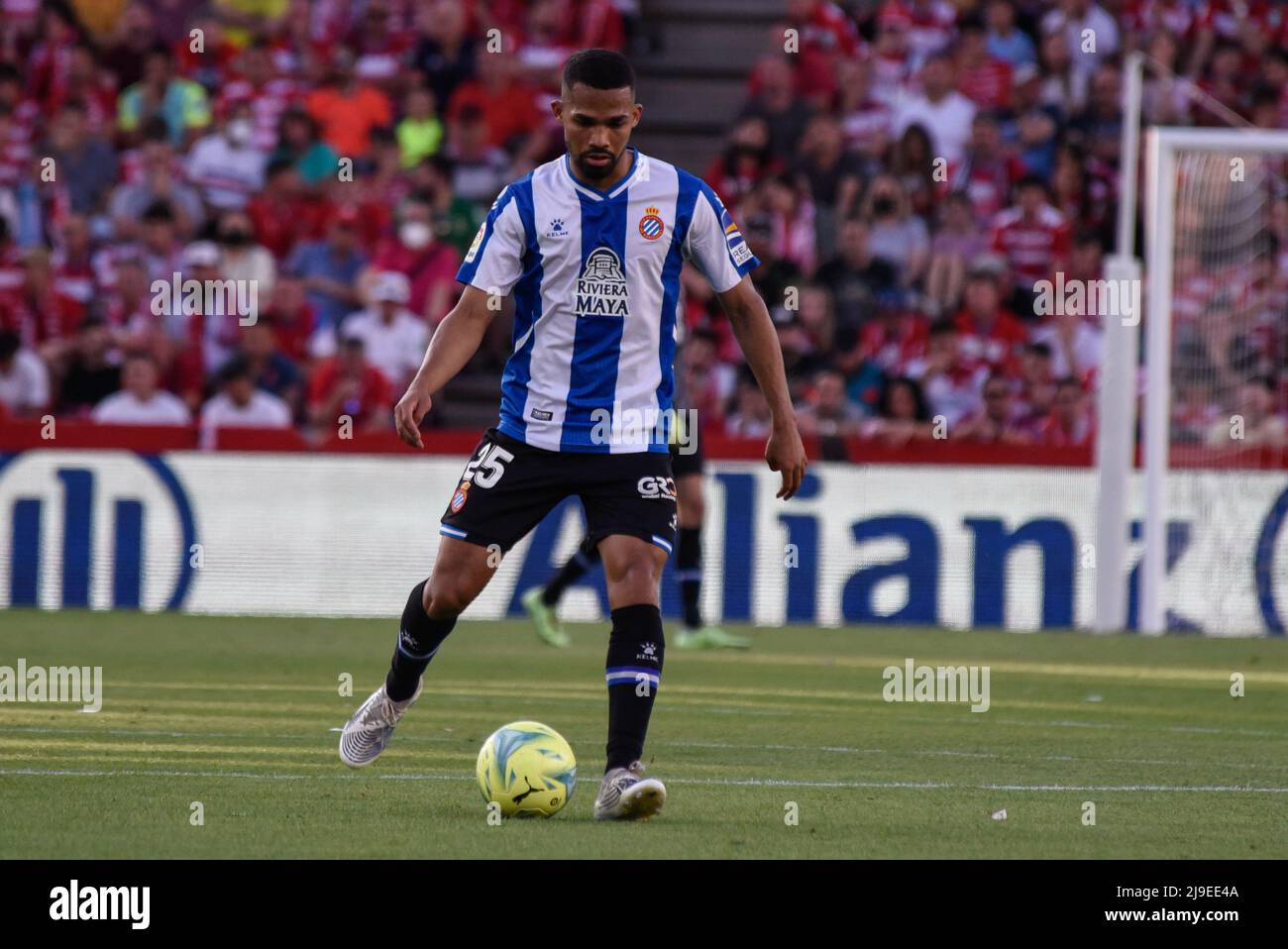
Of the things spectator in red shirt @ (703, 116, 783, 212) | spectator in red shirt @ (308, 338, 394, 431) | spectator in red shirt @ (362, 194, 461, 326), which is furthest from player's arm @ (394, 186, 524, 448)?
spectator in red shirt @ (703, 116, 783, 212)

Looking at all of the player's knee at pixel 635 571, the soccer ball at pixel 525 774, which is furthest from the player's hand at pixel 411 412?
the soccer ball at pixel 525 774

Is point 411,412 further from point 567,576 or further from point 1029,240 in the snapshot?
point 1029,240

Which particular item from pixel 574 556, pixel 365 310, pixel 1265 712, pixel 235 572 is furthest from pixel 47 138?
pixel 1265 712

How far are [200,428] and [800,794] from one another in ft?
31.1

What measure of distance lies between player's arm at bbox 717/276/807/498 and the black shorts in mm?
373

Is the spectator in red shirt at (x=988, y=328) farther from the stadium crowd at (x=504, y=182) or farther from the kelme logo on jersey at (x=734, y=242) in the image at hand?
the kelme logo on jersey at (x=734, y=242)

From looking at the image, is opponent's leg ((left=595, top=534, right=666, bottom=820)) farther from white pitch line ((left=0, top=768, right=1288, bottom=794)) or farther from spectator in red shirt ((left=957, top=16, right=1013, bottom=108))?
spectator in red shirt ((left=957, top=16, right=1013, bottom=108))

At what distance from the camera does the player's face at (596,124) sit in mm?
6566

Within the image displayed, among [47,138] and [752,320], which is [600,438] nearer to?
[752,320]

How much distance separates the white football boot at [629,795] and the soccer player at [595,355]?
0.36 meters

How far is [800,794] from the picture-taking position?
723 centimetres

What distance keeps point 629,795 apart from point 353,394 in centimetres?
1098

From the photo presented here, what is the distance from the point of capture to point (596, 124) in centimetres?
662

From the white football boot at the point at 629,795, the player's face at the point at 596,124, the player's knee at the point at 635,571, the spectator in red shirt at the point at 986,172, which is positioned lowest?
the white football boot at the point at 629,795
